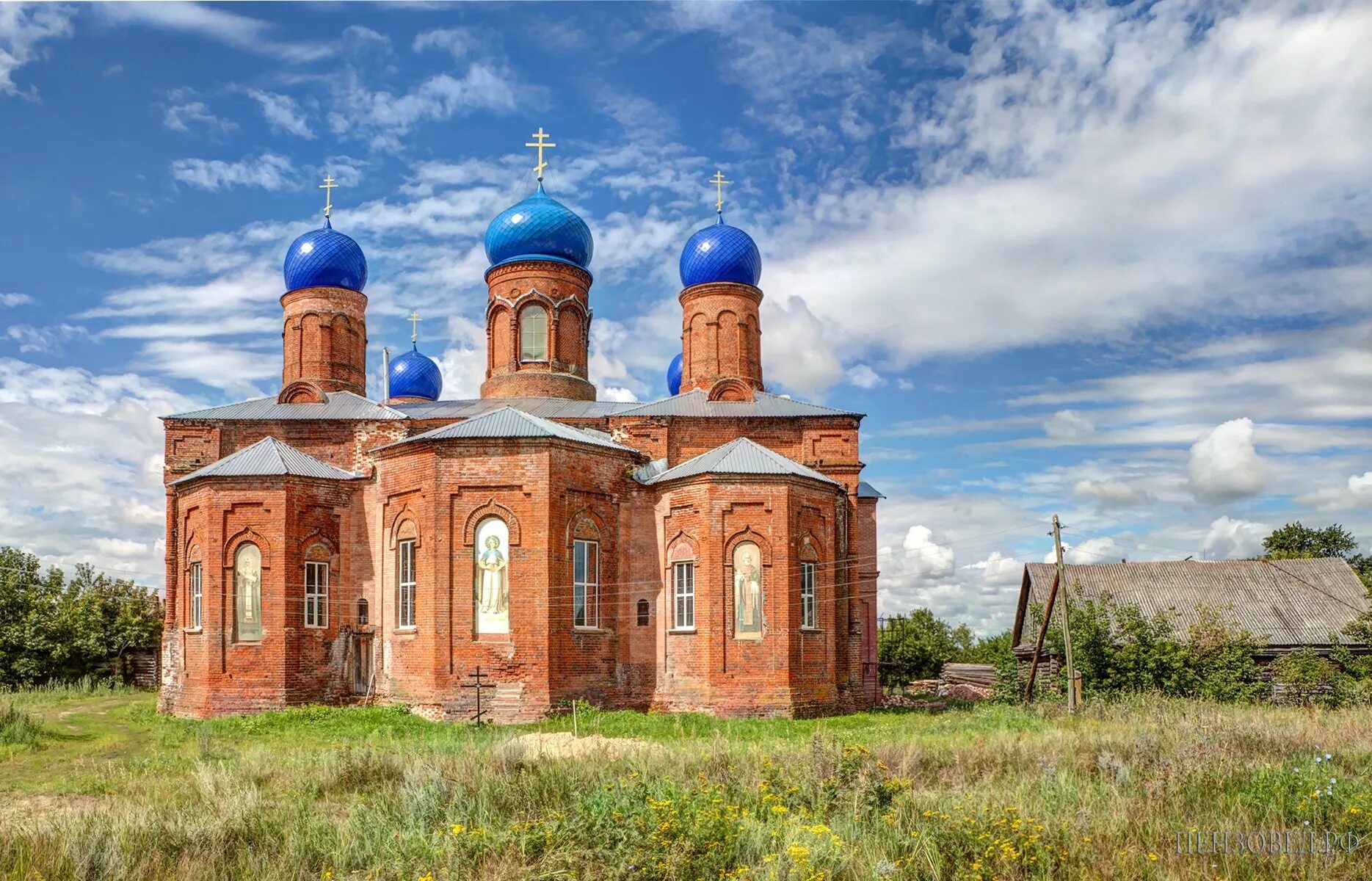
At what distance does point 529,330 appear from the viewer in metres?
24.7

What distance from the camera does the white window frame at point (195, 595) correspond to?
19609 millimetres

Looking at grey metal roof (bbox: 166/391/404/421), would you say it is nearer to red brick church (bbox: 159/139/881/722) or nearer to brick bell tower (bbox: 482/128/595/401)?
red brick church (bbox: 159/139/881/722)

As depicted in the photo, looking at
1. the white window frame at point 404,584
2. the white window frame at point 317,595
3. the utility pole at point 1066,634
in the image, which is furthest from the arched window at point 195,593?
the utility pole at point 1066,634

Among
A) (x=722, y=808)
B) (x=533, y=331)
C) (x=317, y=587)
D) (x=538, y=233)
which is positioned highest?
(x=538, y=233)

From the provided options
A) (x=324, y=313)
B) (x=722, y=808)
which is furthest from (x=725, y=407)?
(x=722, y=808)

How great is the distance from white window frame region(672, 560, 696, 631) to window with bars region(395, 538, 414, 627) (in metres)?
4.91

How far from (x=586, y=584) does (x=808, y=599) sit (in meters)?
4.24

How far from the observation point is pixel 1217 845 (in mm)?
7922

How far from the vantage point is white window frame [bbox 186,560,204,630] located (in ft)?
64.3

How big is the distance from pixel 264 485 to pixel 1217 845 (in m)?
16.9

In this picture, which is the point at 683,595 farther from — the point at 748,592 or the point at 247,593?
the point at 247,593

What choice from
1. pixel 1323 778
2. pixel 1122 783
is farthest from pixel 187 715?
pixel 1323 778

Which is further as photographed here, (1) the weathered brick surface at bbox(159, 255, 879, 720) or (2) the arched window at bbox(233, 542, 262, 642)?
(2) the arched window at bbox(233, 542, 262, 642)

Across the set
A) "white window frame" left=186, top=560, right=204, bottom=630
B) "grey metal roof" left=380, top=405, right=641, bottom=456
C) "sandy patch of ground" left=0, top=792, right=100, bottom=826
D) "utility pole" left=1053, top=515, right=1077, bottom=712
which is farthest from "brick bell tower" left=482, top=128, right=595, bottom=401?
"sandy patch of ground" left=0, top=792, right=100, bottom=826
